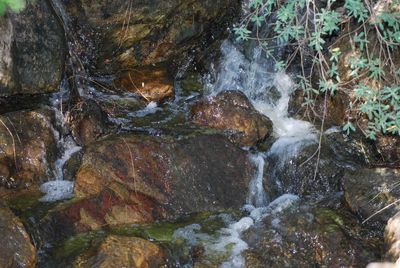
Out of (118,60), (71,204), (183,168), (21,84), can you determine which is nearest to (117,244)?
(71,204)

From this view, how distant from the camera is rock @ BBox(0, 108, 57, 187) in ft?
15.9

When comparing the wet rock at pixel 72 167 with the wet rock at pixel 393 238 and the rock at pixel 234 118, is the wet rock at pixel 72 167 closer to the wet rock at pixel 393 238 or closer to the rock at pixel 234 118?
the rock at pixel 234 118

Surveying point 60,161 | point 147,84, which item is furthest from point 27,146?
point 147,84

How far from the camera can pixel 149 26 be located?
6762 mm

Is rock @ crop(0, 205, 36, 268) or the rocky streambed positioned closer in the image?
rock @ crop(0, 205, 36, 268)

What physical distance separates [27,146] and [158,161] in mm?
1387

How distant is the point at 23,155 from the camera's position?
4.96 meters

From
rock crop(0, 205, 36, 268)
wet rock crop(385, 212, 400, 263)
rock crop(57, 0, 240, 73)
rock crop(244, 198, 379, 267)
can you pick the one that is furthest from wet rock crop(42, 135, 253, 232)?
rock crop(57, 0, 240, 73)

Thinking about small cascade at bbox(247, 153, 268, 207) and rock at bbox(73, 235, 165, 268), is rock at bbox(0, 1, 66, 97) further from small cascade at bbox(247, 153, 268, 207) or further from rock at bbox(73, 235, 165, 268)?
small cascade at bbox(247, 153, 268, 207)

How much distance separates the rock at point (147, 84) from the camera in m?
6.56

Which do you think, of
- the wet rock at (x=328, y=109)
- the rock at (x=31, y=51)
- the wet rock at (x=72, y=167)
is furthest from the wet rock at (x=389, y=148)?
the rock at (x=31, y=51)

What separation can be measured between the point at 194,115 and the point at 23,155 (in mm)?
2230

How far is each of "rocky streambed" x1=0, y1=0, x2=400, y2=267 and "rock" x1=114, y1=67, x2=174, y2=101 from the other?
0.06 ft

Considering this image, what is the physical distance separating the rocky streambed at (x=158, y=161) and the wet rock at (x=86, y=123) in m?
0.02
